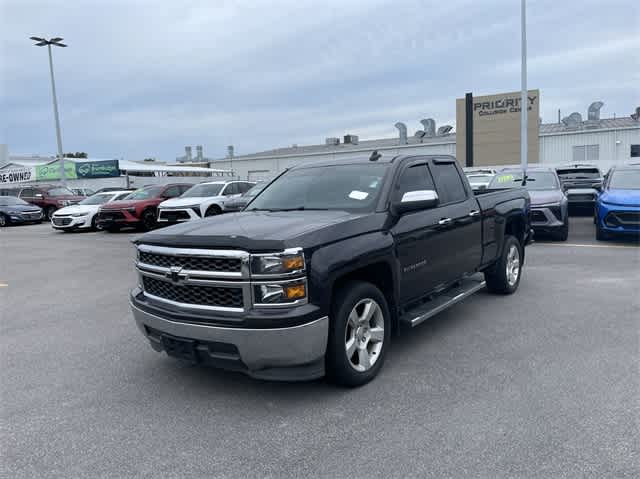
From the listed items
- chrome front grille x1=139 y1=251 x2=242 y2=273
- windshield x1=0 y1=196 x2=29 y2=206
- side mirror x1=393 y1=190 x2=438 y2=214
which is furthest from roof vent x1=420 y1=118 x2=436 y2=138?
chrome front grille x1=139 y1=251 x2=242 y2=273

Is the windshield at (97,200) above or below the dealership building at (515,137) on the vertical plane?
below

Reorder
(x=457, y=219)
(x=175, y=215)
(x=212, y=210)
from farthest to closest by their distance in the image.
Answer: (x=212, y=210) → (x=175, y=215) → (x=457, y=219)

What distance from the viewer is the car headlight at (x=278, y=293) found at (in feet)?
11.6

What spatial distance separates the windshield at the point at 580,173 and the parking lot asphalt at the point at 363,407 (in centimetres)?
1376

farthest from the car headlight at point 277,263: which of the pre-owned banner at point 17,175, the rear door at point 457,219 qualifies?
the pre-owned banner at point 17,175

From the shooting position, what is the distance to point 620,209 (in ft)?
35.4

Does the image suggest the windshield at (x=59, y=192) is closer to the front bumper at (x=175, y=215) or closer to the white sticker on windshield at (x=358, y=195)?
the front bumper at (x=175, y=215)

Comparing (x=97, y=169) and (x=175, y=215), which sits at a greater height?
(x=97, y=169)

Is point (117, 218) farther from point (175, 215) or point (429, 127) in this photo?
point (429, 127)

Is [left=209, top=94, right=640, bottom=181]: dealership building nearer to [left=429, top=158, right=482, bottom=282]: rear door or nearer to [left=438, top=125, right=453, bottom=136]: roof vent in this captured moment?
[left=438, top=125, right=453, bottom=136]: roof vent

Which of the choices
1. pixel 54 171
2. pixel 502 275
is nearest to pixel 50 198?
pixel 54 171

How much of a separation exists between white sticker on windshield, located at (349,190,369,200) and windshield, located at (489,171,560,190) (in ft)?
28.7

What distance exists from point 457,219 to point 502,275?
1.69 m

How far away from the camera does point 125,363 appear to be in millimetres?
4801
